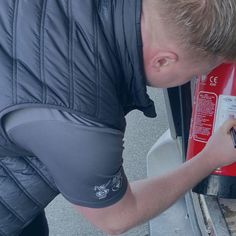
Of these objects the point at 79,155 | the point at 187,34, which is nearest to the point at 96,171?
the point at 79,155

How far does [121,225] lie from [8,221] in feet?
0.96

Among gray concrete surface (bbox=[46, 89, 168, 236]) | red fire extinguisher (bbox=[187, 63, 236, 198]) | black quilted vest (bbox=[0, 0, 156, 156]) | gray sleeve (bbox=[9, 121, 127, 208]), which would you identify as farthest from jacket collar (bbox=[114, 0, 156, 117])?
gray concrete surface (bbox=[46, 89, 168, 236])

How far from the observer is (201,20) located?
0.92 metres

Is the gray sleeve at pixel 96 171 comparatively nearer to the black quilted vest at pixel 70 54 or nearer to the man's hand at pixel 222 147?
the black quilted vest at pixel 70 54

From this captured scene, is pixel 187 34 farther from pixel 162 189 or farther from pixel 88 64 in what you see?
pixel 162 189

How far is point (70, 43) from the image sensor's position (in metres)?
0.98

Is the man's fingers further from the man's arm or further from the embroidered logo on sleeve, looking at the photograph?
the embroidered logo on sleeve

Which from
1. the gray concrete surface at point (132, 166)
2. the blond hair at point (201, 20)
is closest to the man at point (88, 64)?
the blond hair at point (201, 20)

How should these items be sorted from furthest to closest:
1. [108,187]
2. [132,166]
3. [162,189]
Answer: [132,166]
[162,189]
[108,187]

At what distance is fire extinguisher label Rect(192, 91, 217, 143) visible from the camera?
1.23m

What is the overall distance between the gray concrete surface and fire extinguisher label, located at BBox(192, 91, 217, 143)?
908 millimetres

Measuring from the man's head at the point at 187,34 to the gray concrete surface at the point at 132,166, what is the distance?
1.21 metres

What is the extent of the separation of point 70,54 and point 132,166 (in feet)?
5.02

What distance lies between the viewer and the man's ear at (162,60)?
0.99m
